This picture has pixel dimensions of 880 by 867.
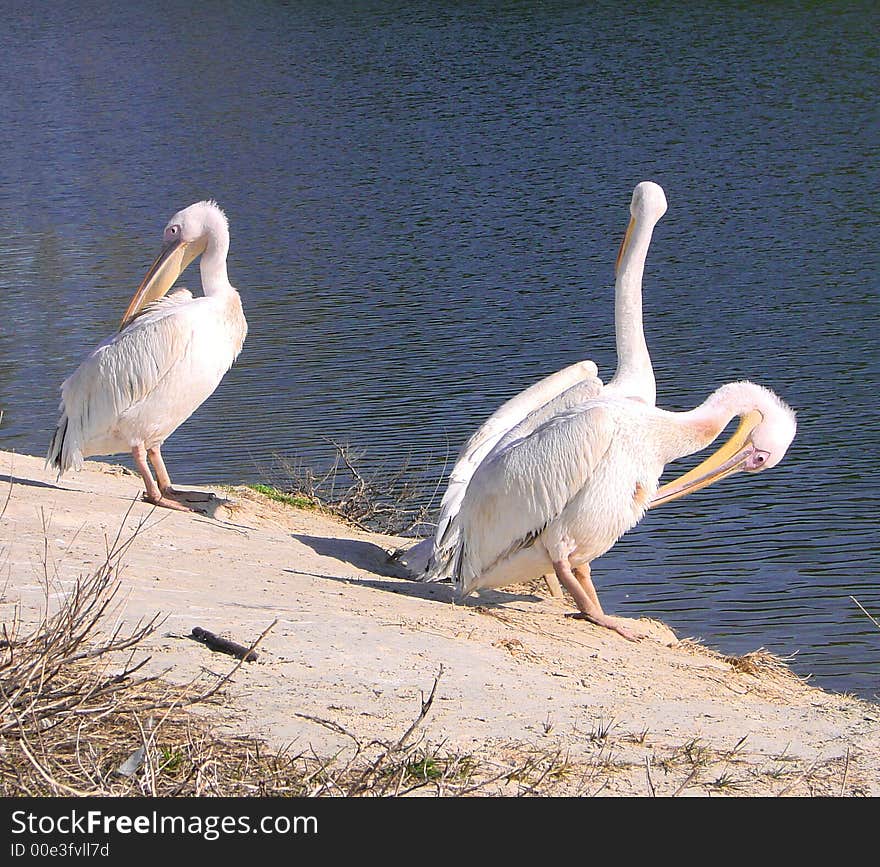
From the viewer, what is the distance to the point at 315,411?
9844 mm

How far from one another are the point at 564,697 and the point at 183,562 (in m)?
1.77

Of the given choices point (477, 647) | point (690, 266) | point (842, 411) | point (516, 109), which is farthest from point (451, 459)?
point (516, 109)

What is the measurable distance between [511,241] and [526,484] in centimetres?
893

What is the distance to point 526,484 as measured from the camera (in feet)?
18.2

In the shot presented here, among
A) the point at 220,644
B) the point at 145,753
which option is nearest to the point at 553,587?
the point at 220,644

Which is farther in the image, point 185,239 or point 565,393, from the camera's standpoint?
point 185,239

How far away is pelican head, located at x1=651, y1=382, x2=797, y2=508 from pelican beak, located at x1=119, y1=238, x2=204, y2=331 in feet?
10.1

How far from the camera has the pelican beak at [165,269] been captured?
757cm

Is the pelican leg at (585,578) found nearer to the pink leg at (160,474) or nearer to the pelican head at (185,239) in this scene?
the pink leg at (160,474)

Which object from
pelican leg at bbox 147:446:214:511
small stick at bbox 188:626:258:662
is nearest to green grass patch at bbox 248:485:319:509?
pelican leg at bbox 147:446:214:511

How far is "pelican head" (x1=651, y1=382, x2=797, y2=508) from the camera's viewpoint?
5.59m

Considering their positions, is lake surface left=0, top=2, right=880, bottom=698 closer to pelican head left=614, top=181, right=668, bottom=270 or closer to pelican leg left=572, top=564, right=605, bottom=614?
pelican leg left=572, top=564, right=605, bottom=614

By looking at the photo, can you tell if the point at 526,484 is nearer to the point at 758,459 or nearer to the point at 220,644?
the point at 758,459

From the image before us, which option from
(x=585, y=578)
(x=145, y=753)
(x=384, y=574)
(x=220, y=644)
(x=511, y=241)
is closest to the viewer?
(x=145, y=753)
